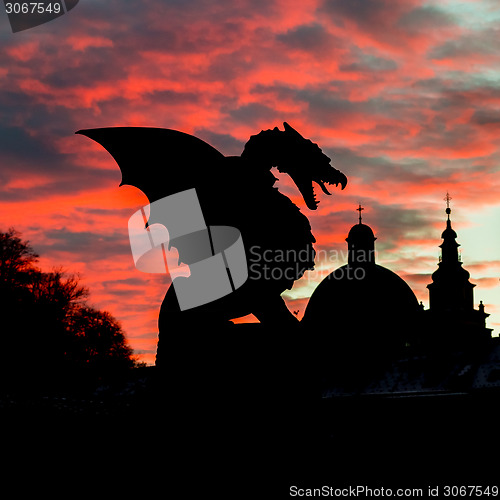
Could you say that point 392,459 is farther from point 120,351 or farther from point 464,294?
point 464,294

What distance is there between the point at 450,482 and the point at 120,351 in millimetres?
18201

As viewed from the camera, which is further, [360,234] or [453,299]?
[453,299]

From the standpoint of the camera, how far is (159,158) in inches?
336

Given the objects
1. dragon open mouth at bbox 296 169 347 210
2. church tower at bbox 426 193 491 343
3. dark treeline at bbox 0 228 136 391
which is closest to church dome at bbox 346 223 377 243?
church tower at bbox 426 193 491 343

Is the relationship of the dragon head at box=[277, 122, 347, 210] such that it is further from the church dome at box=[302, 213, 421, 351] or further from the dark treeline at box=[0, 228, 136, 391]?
the church dome at box=[302, 213, 421, 351]

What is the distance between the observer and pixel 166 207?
836 cm

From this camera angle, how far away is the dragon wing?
8461 millimetres

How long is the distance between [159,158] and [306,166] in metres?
1.44

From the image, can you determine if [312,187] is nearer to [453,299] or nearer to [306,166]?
[306,166]

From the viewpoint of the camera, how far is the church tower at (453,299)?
288ft

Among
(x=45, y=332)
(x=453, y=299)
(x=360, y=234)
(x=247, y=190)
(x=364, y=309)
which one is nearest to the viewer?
(x=247, y=190)

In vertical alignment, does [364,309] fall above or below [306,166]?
above

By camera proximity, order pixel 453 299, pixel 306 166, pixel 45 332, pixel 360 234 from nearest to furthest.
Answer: pixel 306 166, pixel 45 332, pixel 360 234, pixel 453 299

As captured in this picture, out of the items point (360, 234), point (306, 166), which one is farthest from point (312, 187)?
point (360, 234)
